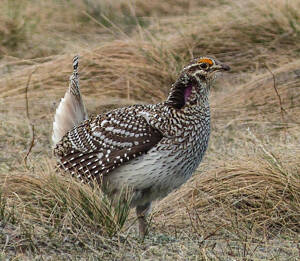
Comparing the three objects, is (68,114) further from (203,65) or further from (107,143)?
(203,65)

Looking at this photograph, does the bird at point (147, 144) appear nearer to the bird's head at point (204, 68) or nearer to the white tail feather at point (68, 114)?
the bird's head at point (204, 68)

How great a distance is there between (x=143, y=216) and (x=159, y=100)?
3.36m

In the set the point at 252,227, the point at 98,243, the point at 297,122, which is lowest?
the point at 297,122

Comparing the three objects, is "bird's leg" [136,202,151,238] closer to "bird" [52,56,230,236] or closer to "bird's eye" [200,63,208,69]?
"bird" [52,56,230,236]

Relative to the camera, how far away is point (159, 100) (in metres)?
8.04

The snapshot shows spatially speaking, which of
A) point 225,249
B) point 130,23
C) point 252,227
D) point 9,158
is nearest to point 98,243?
point 225,249

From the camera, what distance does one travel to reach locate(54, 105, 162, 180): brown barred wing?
4801 millimetres

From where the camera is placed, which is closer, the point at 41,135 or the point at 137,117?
the point at 137,117

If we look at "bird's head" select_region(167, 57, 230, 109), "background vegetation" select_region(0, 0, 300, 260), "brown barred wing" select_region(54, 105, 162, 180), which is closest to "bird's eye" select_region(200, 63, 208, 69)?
"bird's head" select_region(167, 57, 230, 109)

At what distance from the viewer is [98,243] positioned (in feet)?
13.4

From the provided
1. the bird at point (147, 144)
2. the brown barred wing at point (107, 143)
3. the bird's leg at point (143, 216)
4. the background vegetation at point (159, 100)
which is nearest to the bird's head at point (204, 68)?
the bird at point (147, 144)

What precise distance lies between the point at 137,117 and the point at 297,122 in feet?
8.09

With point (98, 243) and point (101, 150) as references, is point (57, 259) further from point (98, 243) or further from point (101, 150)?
point (101, 150)

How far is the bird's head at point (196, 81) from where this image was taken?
5.02 metres
